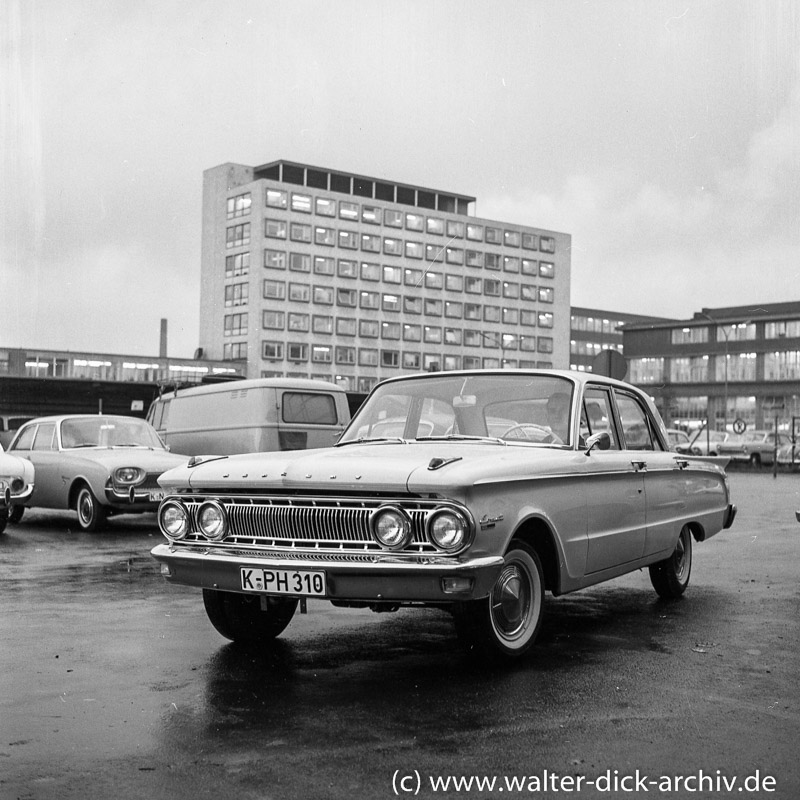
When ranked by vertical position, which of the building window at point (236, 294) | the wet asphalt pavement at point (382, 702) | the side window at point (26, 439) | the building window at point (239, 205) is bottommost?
the wet asphalt pavement at point (382, 702)

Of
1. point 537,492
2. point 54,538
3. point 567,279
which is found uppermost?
point 567,279

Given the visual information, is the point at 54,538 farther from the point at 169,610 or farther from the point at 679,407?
the point at 679,407

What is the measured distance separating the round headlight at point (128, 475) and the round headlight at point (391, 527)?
363 inches

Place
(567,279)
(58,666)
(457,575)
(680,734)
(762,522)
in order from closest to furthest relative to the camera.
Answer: (680,734) → (457,575) → (58,666) → (762,522) → (567,279)

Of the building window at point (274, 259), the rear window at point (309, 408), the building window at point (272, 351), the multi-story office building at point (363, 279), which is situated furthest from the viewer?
the multi-story office building at point (363, 279)

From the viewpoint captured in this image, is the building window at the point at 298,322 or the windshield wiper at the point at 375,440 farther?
the building window at the point at 298,322

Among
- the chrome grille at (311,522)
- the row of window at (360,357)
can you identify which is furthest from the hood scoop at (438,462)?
the row of window at (360,357)

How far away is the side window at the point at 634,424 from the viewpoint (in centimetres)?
800

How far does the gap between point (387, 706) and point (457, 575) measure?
73cm

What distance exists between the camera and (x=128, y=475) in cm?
1423

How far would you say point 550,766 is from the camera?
411 cm

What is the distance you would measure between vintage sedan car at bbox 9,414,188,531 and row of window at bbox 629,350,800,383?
90.0m

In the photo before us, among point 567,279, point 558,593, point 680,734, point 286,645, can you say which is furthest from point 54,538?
point 567,279

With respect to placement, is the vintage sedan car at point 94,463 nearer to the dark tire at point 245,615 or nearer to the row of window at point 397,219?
the dark tire at point 245,615
